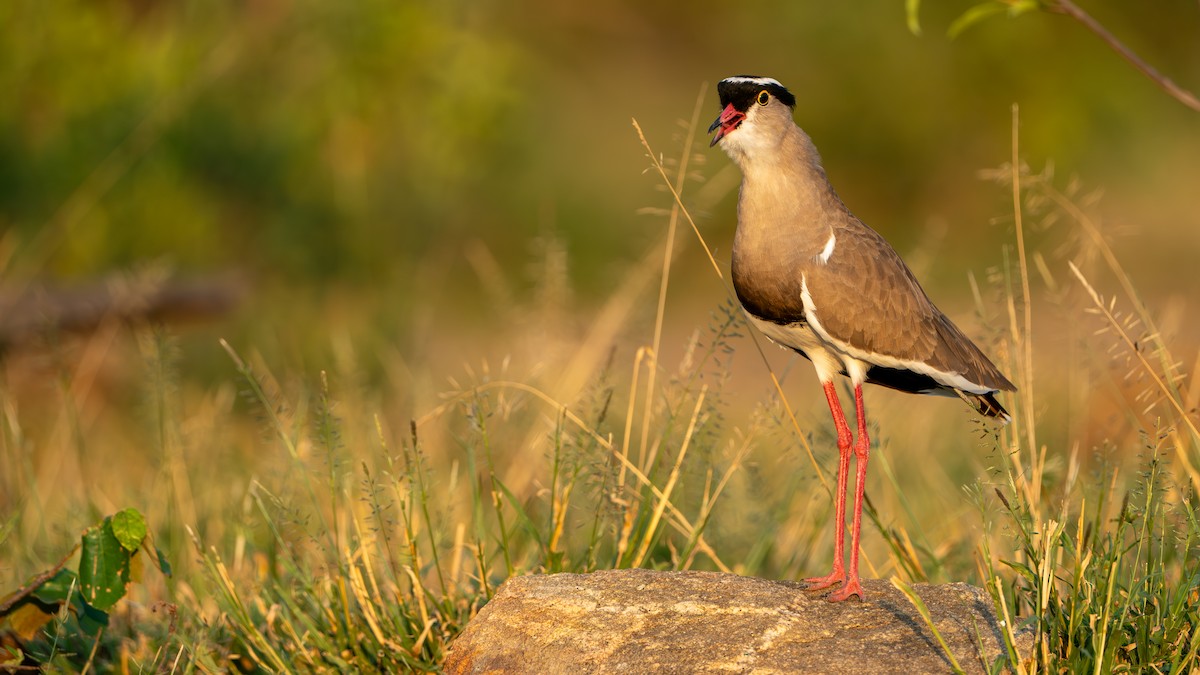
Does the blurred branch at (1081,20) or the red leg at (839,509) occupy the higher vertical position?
the blurred branch at (1081,20)

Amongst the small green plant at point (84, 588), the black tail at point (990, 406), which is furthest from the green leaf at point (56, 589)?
the black tail at point (990, 406)

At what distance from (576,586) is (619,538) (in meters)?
0.78

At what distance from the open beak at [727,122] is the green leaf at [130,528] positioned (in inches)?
75.8

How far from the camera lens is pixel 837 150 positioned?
1639 centimetres

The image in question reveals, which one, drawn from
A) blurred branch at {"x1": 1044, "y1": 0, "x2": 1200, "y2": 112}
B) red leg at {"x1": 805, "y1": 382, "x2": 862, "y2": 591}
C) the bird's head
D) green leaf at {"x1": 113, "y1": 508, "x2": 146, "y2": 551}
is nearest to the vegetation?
green leaf at {"x1": 113, "y1": 508, "x2": 146, "y2": 551}

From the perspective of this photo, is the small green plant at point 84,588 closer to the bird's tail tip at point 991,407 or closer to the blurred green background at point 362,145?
the blurred green background at point 362,145

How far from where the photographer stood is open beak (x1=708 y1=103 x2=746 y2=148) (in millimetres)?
3969

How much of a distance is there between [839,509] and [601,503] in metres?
0.70

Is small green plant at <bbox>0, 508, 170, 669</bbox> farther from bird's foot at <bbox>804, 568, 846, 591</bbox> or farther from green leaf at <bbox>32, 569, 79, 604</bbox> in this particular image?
bird's foot at <bbox>804, 568, 846, 591</bbox>

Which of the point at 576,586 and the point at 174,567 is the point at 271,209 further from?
the point at 576,586

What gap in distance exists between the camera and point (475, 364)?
1084cm

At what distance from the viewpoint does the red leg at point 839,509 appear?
3842mm

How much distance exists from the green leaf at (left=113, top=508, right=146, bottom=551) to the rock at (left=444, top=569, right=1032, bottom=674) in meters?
0.94

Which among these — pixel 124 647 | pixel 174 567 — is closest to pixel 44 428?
pixel 174 567
